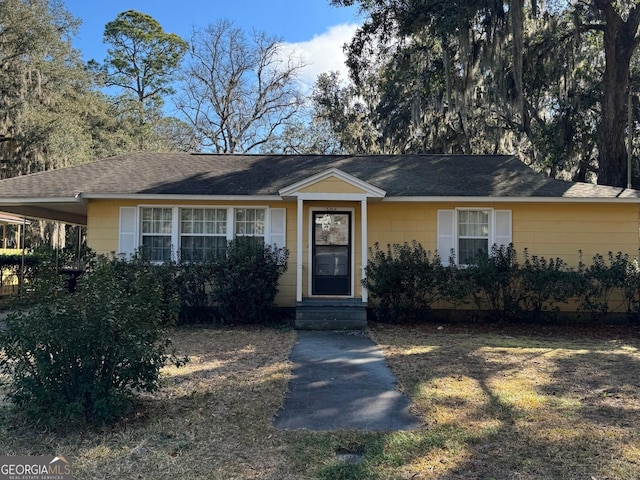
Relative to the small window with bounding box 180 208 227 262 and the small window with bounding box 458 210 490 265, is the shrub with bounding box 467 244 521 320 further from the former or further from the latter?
the small window with bounding box 180 208 227 262

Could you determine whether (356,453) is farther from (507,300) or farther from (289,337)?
(507,300)

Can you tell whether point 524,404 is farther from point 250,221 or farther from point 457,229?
point 250,221

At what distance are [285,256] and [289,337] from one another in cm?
217

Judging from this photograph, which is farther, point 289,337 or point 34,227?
point 34,227

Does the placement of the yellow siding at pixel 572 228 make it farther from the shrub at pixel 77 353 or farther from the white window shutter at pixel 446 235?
the shrub at pixel 77 353

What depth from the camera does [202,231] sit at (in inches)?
409

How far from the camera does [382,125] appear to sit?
21812 mm

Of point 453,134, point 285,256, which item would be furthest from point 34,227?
point 453,134

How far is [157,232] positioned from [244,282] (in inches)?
104

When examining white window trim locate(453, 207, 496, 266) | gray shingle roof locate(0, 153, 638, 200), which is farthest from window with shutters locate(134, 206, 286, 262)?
white window trim locate(453, 207, 496, 266)

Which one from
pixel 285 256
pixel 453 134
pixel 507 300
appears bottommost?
pixel 507 300

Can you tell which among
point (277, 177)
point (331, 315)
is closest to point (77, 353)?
point (331, 315)

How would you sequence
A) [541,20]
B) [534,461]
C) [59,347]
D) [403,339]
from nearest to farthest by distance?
[534,461] → [59,347] → [403,339] → [541,20]

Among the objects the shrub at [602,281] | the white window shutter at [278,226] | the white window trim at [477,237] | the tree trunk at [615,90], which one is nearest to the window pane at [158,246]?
the white window shutter at [278,226]
